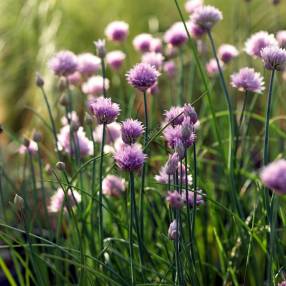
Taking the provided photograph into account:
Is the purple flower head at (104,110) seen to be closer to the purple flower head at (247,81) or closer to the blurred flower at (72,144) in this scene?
the purple flower head at (247,81)

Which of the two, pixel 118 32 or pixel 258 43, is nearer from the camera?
pixel 258 43

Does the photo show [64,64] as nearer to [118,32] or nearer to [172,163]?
[118,32]

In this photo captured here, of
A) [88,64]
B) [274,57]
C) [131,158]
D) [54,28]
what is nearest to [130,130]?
[131,158]

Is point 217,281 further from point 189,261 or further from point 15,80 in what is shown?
point 15,80

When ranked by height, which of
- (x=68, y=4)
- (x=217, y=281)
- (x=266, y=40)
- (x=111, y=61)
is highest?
(x=68, y=4)

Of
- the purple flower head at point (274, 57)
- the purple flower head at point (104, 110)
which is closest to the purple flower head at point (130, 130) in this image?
the purple flower head at point (104, 110)

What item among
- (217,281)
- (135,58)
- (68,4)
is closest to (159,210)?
(217,281)

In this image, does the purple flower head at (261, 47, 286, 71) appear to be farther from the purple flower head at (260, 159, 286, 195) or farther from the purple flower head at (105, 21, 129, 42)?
the purple flower head at (105, 21, 129, 42)
